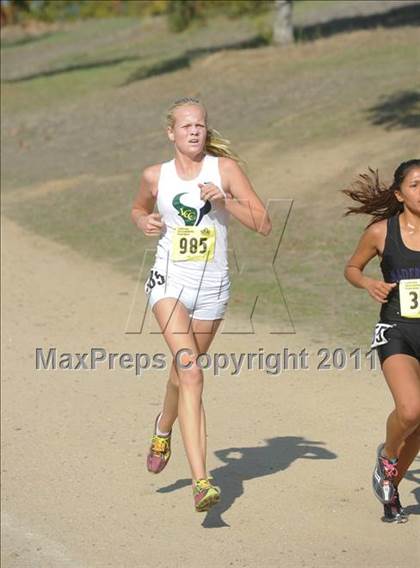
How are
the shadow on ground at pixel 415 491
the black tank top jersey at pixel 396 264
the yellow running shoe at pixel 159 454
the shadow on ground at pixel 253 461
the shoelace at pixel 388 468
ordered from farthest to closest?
1. the shadow on ground at pixel 253 461
2. the yellow running shoe at pixel 159 454
3. the shadow on ground at pixel 415 491
4. the shoelace at pixel 388 468
5. the black tank top jersey at pixel 396 264

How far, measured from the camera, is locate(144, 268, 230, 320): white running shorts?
7289mm

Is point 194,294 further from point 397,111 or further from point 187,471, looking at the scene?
point 397,111

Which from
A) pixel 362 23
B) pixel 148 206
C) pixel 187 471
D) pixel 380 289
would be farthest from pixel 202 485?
pixel 362 23

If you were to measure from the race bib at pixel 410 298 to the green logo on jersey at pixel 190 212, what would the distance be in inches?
46.7

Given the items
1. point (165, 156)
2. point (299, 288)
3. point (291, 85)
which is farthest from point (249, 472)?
point (291, 85)

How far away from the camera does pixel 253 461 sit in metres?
8.84

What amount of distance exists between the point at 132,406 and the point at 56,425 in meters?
0.66

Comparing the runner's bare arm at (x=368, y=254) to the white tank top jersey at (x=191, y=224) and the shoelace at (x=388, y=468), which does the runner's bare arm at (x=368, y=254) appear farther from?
the shoelace at (x=388, y=468)

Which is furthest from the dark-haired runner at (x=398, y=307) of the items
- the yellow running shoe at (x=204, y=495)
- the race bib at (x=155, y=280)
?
the race bib at (x=155, y=280)

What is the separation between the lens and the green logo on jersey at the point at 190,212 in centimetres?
720

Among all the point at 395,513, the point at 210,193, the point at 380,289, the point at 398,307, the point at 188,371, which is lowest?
the point at 395,513

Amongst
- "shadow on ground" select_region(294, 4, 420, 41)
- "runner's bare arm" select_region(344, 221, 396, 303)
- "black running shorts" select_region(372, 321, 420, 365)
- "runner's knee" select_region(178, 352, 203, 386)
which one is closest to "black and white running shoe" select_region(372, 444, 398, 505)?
"black running shorts" select_region(372, 321, 420, 365)

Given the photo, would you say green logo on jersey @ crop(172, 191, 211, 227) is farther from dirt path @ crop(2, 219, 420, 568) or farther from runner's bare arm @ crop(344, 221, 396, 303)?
dirt path @ crop(2, 219, 420, 568)

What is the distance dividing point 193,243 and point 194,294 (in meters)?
0.30
